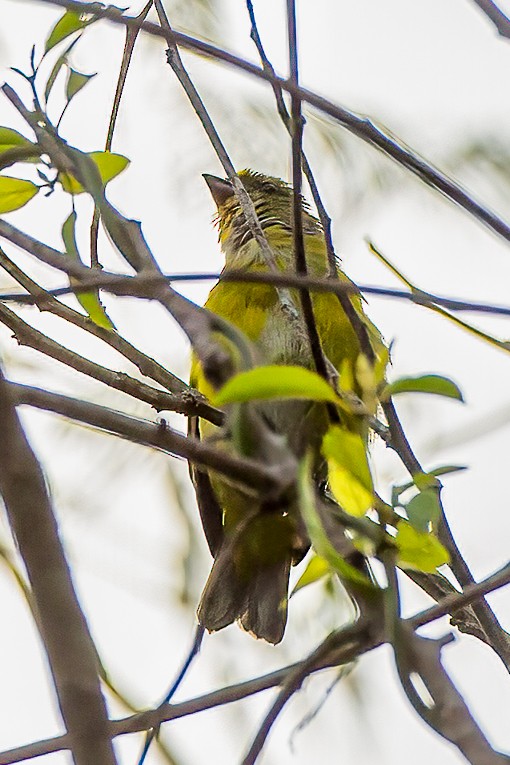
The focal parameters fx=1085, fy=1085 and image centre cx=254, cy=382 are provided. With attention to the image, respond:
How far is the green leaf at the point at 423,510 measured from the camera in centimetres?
94

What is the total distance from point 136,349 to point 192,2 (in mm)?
607

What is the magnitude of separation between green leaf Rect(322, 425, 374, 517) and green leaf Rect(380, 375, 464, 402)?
0.06 m

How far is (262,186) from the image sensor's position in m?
3.31

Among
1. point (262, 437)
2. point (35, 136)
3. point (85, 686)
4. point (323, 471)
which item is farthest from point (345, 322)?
point (85, 686)

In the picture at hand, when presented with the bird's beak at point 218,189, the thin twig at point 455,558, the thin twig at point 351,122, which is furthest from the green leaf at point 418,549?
the bird's beak at point 218,189

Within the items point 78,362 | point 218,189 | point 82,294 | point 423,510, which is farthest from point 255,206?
point 423,510

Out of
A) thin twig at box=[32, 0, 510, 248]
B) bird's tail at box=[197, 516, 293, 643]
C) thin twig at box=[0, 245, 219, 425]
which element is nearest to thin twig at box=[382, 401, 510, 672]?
thin twig at box=[0, 245, 219, 425]

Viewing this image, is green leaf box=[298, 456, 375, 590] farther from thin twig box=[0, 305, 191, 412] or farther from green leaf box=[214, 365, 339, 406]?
thin twig box=[0, 305, 191, 412]

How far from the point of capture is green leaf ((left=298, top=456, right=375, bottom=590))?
2.15 ft

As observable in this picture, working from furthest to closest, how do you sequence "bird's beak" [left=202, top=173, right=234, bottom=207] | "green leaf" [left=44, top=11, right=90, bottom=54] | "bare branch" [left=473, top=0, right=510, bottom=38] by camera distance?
"bird's beak" [left=202, top=173, right=234, bottom=207] < "green leaf" [left=44, top=11, right=90, bottom=54] < "bare branch" [left=473, top=0, right=510, bottom=38]

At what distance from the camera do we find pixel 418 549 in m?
0.94

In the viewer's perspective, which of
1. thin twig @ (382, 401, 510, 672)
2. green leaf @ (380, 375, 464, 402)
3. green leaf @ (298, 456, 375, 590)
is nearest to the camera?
green leaf @ (298, 456, 375, 590)

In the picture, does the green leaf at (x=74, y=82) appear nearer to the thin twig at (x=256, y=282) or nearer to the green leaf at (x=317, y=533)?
the thin twig at (x=256, y=282)

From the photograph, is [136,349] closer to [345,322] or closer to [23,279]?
[23,279]
